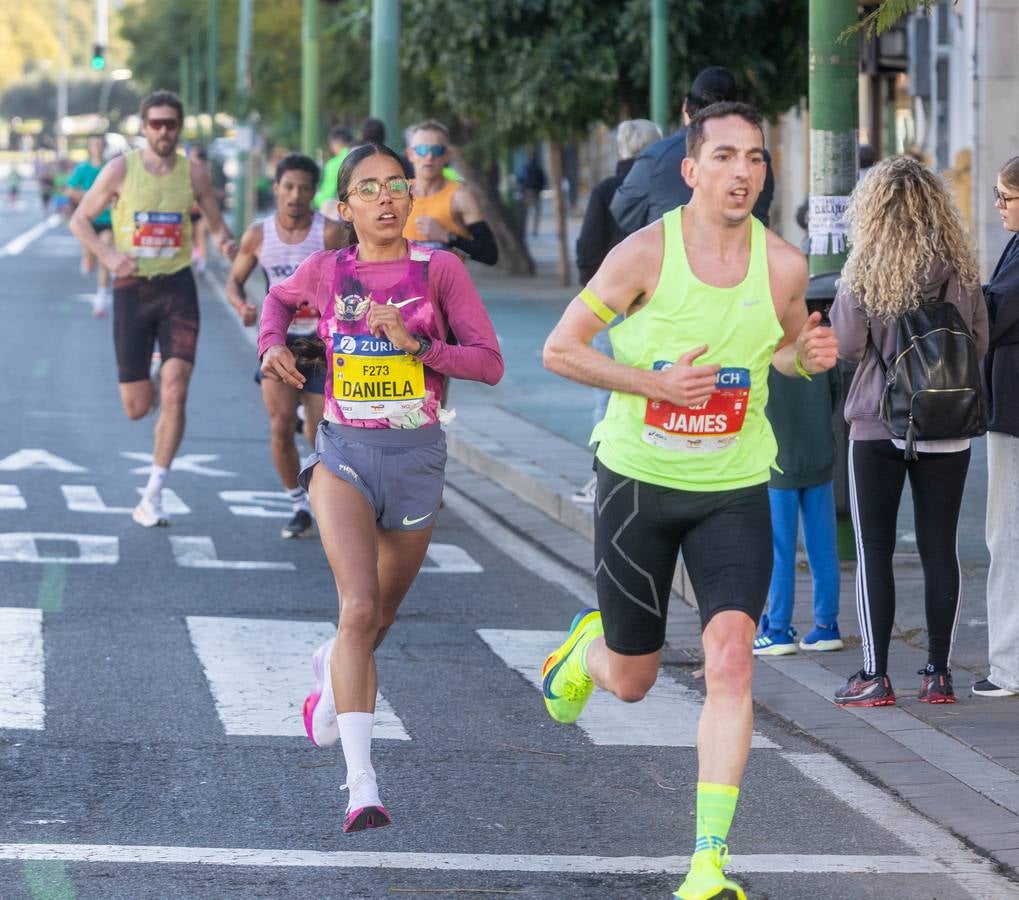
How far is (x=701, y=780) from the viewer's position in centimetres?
470

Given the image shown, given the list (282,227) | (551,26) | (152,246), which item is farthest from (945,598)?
(551,26)

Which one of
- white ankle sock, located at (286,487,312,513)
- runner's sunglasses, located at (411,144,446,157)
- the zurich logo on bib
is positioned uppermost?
runner's sunglasses, located at (411,144,446,157)

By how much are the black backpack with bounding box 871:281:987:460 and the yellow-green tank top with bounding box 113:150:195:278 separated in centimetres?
508

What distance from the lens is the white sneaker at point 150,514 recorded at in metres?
10.4

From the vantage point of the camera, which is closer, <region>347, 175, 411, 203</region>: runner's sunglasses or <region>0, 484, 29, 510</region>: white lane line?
<region>347, 175, 411, 203</region>: runner's sunglasses

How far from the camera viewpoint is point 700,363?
489cm

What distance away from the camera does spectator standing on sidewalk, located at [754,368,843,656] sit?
25.2ft

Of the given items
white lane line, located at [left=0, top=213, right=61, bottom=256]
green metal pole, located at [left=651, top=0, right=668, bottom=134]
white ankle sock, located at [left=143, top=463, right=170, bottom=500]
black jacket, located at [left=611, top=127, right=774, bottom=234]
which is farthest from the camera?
white lane line, located at [left=0, top=213, right=61, bottom=256]

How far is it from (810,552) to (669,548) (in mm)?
2745

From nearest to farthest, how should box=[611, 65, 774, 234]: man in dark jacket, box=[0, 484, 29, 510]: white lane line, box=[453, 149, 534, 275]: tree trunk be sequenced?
box=[611, 65, 774, 234]: man in dark jacket < box=[0, 484, 29, 510]: white lane line < box=[453, 149, 534, 275]: tree trunk

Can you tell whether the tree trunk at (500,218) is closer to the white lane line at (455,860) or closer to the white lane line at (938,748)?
the white lane line at (938,748)

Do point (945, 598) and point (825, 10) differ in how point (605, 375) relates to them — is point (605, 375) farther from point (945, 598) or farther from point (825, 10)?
point (825, 10)

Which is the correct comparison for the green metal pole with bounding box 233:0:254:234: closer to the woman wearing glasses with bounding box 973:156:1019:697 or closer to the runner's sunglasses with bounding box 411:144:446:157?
the runner's sunglasses with bounding box 411:144:446:157

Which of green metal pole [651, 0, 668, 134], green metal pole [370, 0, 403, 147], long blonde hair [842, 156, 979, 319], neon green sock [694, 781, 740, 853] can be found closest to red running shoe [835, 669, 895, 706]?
long blonde hair [842, 156, 979, 319]
